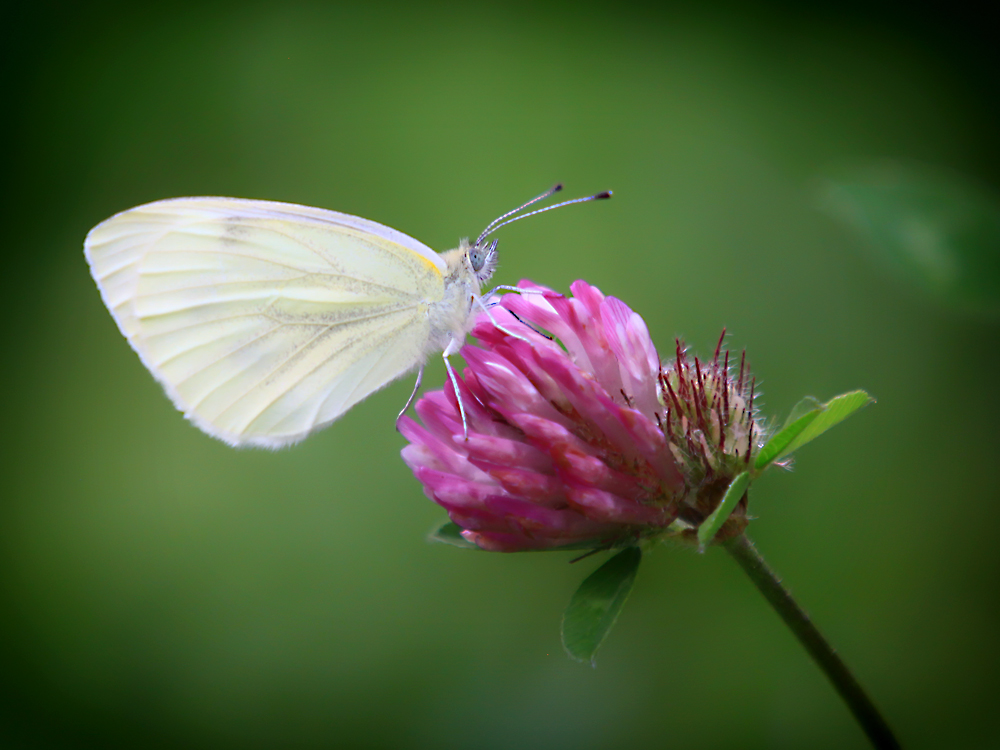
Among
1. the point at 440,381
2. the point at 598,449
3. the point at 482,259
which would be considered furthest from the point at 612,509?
the point at 440,381

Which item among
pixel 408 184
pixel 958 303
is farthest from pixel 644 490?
pixel 408 184

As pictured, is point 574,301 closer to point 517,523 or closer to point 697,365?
point 697,365

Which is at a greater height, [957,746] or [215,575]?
[215,575]

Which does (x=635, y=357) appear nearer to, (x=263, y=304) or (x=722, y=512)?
(x=722, y=512)

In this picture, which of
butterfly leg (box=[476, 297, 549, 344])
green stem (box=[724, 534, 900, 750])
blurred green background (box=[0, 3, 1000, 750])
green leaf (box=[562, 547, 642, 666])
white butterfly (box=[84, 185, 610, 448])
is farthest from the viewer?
blurred green background (box=[0, 3, 1000, 750])

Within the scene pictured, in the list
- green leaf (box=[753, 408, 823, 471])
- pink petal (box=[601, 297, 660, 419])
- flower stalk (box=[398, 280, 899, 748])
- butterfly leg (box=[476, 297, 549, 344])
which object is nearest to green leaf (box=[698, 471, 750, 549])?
flower stalk (box=[398, 280, 899, 748])

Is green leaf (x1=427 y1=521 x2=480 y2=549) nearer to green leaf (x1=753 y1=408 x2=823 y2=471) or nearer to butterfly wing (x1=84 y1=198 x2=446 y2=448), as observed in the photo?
butterfly wing (x1=84 y1=198 x2=446 y2=448)
